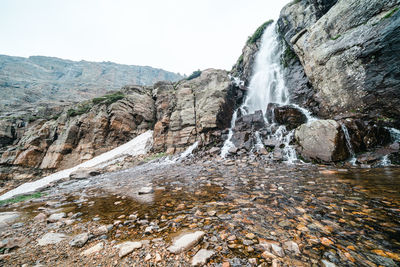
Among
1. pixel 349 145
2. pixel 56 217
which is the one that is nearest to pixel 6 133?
pixel 56 217

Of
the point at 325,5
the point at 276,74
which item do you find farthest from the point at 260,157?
the point at 325,5

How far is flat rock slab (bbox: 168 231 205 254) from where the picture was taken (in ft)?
5.08

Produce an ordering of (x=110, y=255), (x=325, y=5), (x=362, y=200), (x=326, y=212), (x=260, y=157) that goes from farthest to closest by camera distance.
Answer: (x=325, y=5) → (x=260, y=157) → (x=362, y=200) → (x=326, y=212) → (x=110, y=255)

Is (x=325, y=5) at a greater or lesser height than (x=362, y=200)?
greater

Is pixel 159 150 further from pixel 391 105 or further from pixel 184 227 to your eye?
pixel 391 105

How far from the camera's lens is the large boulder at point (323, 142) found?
617cm

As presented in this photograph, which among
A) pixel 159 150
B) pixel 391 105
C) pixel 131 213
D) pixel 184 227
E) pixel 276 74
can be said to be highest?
pixel 276 74

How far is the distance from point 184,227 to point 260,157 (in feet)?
23.3

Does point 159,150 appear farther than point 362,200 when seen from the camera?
Yes

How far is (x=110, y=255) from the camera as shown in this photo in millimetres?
1594

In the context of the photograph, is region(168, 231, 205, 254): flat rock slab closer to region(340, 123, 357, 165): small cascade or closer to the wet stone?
the wet stone

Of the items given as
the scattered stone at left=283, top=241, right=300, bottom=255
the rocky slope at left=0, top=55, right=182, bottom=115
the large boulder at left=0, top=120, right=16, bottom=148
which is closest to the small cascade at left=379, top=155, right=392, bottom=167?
the scattered stone at left=283, top=241, right=300, bottom=255

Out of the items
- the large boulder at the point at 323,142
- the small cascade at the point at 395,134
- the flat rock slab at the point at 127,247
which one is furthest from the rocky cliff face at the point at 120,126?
the flat rock slab at the point at 127,247

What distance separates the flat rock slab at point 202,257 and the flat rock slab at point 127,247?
2.37 ft
